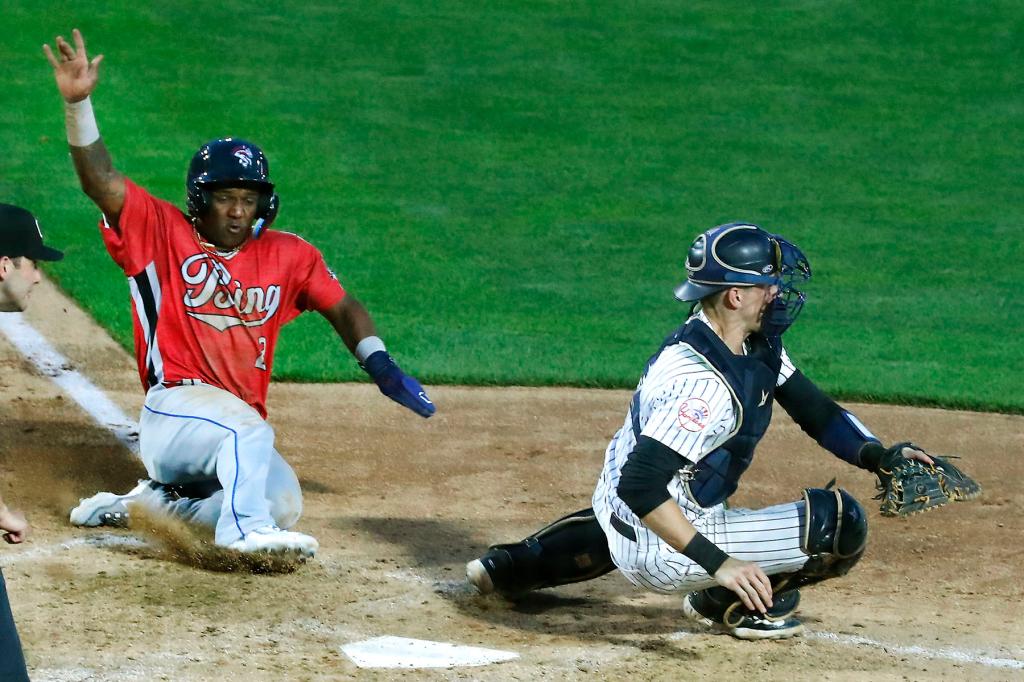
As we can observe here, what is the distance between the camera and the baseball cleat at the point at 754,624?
4984 millimetres

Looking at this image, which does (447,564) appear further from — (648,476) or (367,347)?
(648,476)

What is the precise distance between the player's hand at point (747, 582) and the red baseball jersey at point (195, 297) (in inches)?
87.7

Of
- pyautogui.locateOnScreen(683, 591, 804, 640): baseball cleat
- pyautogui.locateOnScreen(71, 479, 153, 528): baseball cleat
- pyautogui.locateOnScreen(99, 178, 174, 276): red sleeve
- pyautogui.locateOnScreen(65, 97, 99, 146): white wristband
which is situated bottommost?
pyautogui.locateOnScreen(71, 479, 153, 528): baseball cleat

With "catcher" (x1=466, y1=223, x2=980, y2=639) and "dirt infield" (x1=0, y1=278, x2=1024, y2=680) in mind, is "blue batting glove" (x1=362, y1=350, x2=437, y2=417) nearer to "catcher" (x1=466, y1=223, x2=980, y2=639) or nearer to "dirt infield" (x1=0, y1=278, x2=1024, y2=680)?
"dirt infield" (x1=0, y1=278, x2=1024, y2=680)

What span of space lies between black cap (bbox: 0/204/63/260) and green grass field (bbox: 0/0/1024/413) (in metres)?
4.25

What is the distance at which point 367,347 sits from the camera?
6.08m

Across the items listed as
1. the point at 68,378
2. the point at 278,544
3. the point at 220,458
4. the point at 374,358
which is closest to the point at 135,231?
the point at 220,458

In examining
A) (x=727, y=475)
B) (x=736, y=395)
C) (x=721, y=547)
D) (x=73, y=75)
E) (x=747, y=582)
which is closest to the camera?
(x=747, y=582)

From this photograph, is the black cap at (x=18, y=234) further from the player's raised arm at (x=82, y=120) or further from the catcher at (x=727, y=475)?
the catcher at (x=727, y=475)

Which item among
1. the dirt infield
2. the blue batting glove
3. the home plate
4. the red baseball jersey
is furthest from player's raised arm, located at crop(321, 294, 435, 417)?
the home plate

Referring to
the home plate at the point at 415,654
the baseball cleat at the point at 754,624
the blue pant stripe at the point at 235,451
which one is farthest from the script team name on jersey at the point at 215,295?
the baseball cleat at the point at 754,624

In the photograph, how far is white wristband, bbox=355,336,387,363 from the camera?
6.06 meters

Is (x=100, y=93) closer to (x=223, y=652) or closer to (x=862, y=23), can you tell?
(x=862, y=23)

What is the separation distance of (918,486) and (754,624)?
2.30 ft
